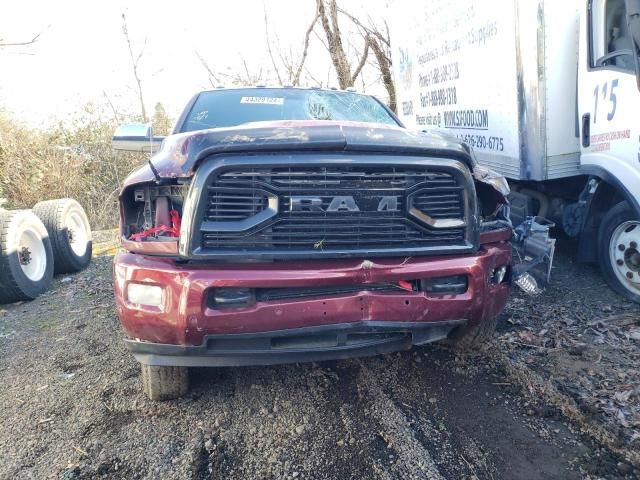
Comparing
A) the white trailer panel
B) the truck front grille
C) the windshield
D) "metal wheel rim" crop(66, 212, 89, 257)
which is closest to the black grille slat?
the truck front grille

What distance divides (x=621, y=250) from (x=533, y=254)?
86 cm

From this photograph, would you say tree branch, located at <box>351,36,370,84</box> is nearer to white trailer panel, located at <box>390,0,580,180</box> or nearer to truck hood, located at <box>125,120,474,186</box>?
white trailer panel, located at <box>390,0,580,180</box>

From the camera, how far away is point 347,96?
195 inches

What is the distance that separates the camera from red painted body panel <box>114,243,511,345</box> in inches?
100

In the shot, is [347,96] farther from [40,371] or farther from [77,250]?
[77,250]

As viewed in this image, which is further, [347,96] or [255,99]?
[347,96]

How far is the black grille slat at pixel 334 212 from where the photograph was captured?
8.52 ft

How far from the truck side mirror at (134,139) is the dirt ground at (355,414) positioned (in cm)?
166

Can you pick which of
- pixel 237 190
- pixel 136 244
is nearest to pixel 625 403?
pixel 237 190

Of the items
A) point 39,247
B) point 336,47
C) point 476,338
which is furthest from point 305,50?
point 476,338

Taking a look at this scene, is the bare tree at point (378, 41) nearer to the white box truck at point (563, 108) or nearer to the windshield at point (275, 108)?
the white box truck at point (563, 108)

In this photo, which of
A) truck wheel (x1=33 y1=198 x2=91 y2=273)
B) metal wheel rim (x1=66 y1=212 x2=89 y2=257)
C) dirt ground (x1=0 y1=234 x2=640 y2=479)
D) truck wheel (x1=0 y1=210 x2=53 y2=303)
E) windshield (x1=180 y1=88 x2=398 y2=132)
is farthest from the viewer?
metal wheel rim (x1=66 y1=212 x2=89 y2=257)

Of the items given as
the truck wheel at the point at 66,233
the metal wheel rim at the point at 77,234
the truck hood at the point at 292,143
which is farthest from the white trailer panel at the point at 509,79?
the metal wheel rim at the point at 77,234

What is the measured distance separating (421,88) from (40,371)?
6655 mm
